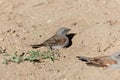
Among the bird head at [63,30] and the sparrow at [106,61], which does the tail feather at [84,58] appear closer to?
the sparrow at [106,61]

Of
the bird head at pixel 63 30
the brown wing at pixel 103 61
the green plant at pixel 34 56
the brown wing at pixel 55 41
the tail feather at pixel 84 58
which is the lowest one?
the brown wing at pixel 103 61

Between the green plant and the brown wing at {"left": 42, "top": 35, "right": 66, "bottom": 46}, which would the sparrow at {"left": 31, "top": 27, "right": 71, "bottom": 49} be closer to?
the brown wing at {"left": 42, "top": 35, "right": 66, "bottom": 46}

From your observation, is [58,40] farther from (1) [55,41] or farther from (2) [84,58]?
(2) [84,58]

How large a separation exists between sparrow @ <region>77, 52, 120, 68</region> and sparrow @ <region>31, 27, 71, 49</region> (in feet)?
4.02

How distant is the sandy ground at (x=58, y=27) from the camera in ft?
28.2

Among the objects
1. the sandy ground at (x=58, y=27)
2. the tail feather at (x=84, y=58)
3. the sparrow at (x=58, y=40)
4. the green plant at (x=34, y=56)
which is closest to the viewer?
the sandy ground at (x=58, y=27)

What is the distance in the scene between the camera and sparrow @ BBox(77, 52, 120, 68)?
28.8 feet

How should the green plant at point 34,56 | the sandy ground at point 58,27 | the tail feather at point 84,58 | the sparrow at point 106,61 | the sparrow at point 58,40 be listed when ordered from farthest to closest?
the sparrow at point 58,40 → the green plant at point 34,56 → the tail feather at point 84,58 → the sparrow at point 106,61 → the sandy ground at point 58,27

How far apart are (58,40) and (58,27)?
0.39 m

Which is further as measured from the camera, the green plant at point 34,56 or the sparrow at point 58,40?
the sparrow at point 58,40

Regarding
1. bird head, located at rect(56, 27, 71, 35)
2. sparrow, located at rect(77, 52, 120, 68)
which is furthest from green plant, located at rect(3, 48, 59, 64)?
bird head, located at rect(56, 27, 71, 35)

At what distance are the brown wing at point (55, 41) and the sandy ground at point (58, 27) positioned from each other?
0.60 feet

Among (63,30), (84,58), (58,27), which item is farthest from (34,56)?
(58,27)

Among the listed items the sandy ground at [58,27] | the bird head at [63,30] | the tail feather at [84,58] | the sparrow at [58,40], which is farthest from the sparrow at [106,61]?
the bird head at [63,30]
